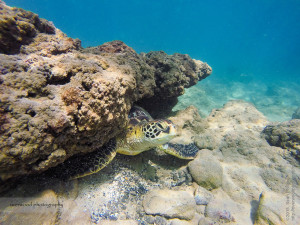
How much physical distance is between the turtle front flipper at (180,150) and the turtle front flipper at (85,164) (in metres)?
1.15

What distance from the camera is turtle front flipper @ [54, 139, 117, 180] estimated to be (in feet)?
6.57

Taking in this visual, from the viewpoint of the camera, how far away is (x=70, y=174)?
1.99 metres

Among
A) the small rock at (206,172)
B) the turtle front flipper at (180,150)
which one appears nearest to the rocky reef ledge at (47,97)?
the turtle front flipper at (180,150)

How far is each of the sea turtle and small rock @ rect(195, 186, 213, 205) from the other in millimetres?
638

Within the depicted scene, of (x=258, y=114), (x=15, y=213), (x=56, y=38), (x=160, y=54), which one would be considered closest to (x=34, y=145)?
(x=15, y=213)

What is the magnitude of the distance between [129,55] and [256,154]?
3.68 m

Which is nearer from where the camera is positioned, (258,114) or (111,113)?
(111,113)

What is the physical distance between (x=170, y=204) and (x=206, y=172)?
1.05 metres

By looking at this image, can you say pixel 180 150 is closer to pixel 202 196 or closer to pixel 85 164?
pixel 202 196

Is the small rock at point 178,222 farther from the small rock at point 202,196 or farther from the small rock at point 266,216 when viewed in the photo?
the small rock at point 266,216

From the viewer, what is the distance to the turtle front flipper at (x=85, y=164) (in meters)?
2.00

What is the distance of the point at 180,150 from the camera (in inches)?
124

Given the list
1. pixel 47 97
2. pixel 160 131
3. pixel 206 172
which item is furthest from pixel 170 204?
pixel 47 97

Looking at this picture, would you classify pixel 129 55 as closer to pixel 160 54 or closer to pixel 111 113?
pixel 160 54
